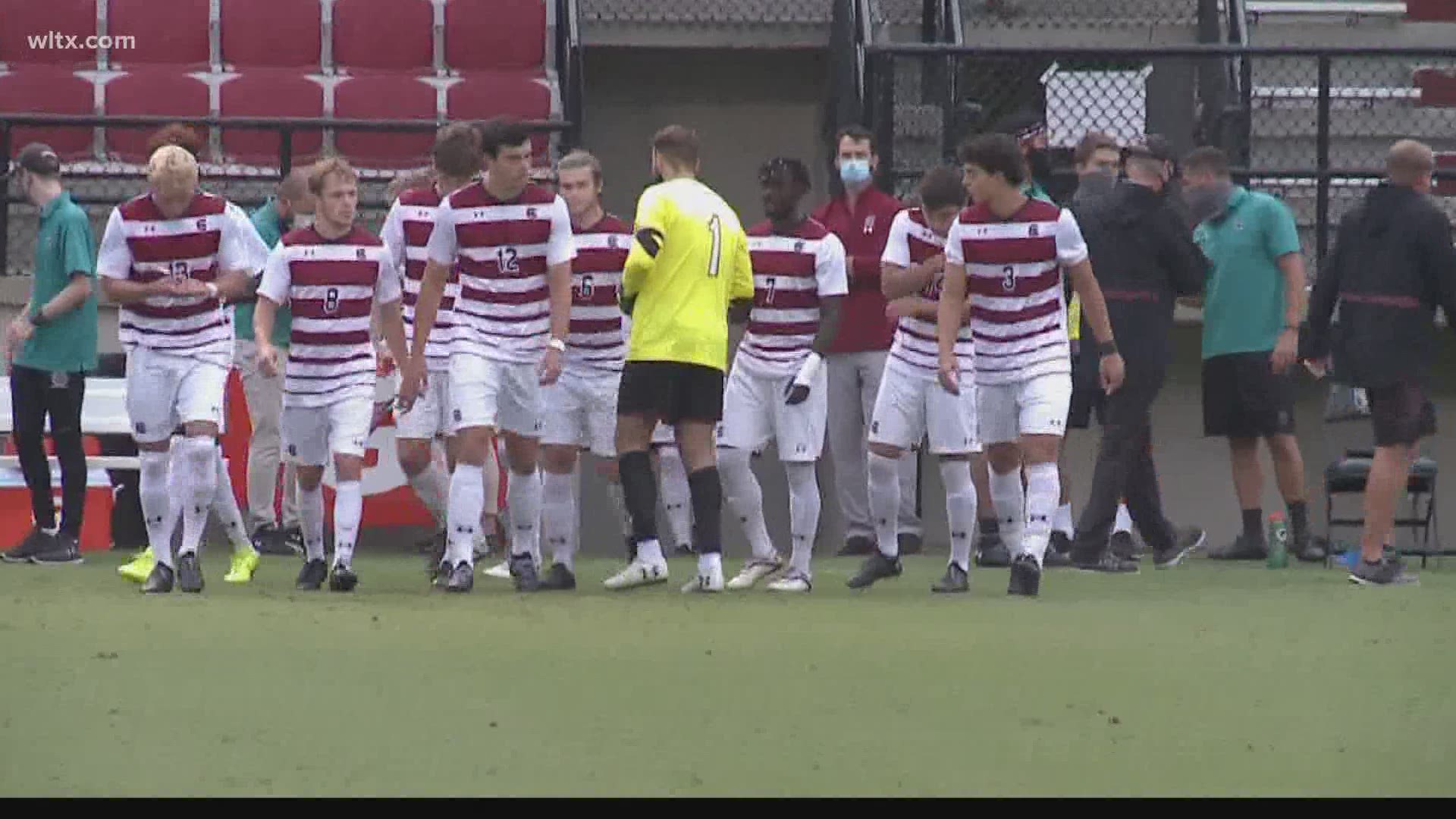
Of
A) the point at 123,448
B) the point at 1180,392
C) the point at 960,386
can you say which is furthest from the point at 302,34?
the point at 960,386

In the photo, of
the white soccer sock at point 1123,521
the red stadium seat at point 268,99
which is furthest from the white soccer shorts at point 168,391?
the red stadium seat at point 268,99

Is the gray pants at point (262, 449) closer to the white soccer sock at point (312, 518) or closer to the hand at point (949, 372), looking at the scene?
the white soccer sock at point (312, 518)

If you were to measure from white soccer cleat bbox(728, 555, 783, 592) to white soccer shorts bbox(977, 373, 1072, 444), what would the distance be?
43.2 inches

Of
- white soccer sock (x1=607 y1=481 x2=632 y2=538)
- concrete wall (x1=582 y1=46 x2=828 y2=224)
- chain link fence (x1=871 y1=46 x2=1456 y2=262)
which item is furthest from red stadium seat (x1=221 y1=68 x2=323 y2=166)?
chain link fence (x1=871 y1=46 x2=1456 y2=262)

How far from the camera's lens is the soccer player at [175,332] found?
10984 millimetres

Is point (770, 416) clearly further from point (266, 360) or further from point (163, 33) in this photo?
point (163, 33)

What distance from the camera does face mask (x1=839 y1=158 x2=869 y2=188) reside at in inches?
520

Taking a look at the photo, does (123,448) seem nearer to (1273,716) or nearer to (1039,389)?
(1039,389)

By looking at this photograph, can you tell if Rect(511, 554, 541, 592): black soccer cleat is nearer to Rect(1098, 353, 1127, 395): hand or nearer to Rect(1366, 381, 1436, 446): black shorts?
Rect(1098, 353, 1127, 395): hand

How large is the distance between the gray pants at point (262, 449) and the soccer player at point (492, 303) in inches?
132

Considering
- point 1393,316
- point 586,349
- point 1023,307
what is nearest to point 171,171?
point 586,349

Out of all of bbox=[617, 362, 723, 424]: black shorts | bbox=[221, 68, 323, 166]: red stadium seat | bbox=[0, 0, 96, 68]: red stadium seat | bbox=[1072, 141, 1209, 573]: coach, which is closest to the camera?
bbox=[617, 362, 723, 424]: black shorts

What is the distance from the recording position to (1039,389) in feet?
35.0

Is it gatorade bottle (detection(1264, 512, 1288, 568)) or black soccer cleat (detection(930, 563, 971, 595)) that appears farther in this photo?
gatorade bottle (detection(1264, 512, 1288, 568))
